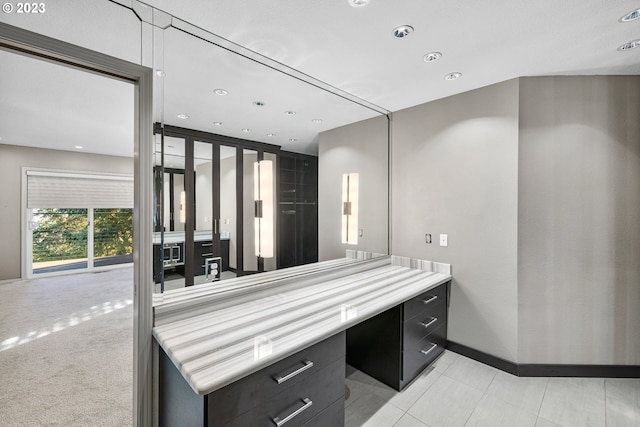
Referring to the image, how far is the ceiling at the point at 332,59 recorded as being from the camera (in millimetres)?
1456

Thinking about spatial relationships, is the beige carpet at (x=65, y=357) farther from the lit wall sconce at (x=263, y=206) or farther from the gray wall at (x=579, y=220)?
the gray wall at (x=579, y=220)

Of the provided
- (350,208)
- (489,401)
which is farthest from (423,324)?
(350,208)

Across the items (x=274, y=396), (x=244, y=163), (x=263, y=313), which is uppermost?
(x=244, y=163)

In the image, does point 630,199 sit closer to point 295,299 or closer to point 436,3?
point 436,3

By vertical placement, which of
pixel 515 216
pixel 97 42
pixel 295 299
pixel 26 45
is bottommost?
pixel 295 299

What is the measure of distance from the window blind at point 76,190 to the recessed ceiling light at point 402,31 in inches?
260

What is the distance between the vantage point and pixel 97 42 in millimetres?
1641

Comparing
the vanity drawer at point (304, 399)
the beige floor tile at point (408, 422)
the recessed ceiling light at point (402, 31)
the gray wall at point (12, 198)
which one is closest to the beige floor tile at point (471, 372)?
the beige floor tile at point (408, 422)

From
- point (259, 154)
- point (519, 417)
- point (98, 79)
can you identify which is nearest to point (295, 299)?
point (259, 154)

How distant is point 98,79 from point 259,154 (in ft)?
5.09

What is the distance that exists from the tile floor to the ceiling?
6.77 feet

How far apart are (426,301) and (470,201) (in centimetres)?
100

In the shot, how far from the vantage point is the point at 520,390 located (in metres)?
2.07

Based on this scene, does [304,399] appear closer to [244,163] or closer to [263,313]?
[263,313]
